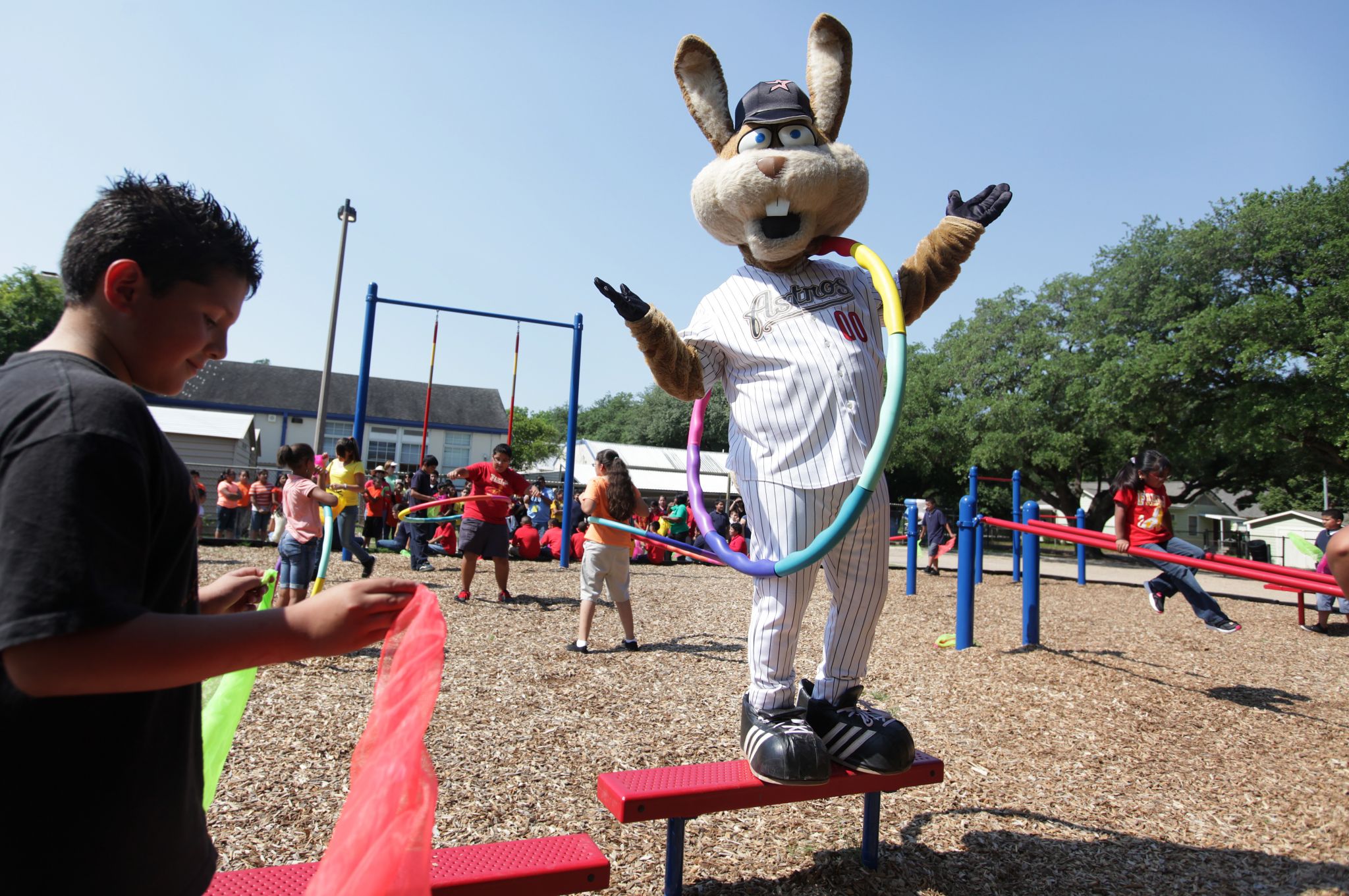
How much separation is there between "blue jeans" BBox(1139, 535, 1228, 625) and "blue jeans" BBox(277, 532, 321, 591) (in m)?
6.69

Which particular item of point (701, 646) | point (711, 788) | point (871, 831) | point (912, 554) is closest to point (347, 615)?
point (711, 788)

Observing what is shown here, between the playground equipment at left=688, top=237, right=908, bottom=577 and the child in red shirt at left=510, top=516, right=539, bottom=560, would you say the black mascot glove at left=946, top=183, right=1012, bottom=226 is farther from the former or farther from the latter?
the child in red shirt at left=510, top=516, right=539, bottom=560

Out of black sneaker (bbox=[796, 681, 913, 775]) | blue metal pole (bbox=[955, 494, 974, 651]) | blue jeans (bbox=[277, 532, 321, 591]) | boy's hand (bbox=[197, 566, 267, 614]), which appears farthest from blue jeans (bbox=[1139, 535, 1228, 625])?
blue jeans (bbox=[277, 532, 321, 591])

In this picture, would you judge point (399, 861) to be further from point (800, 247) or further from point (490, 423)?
point (490, 423)

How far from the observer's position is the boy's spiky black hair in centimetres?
116

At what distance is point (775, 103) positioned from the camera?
115 inches

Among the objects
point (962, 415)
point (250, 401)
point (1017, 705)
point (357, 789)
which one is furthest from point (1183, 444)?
point (250, 401)

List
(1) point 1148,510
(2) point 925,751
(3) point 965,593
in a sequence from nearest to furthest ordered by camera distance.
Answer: (2) point 925,751
(1) point 1148,510
(3) point 965,593

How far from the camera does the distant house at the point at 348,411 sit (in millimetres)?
37125

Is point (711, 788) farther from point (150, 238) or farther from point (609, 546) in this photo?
point (609, 546)

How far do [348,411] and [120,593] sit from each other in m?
41.1

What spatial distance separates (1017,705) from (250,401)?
39572mm

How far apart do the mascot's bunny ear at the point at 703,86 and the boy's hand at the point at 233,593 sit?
2.35 meters

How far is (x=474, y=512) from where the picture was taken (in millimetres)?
8430
